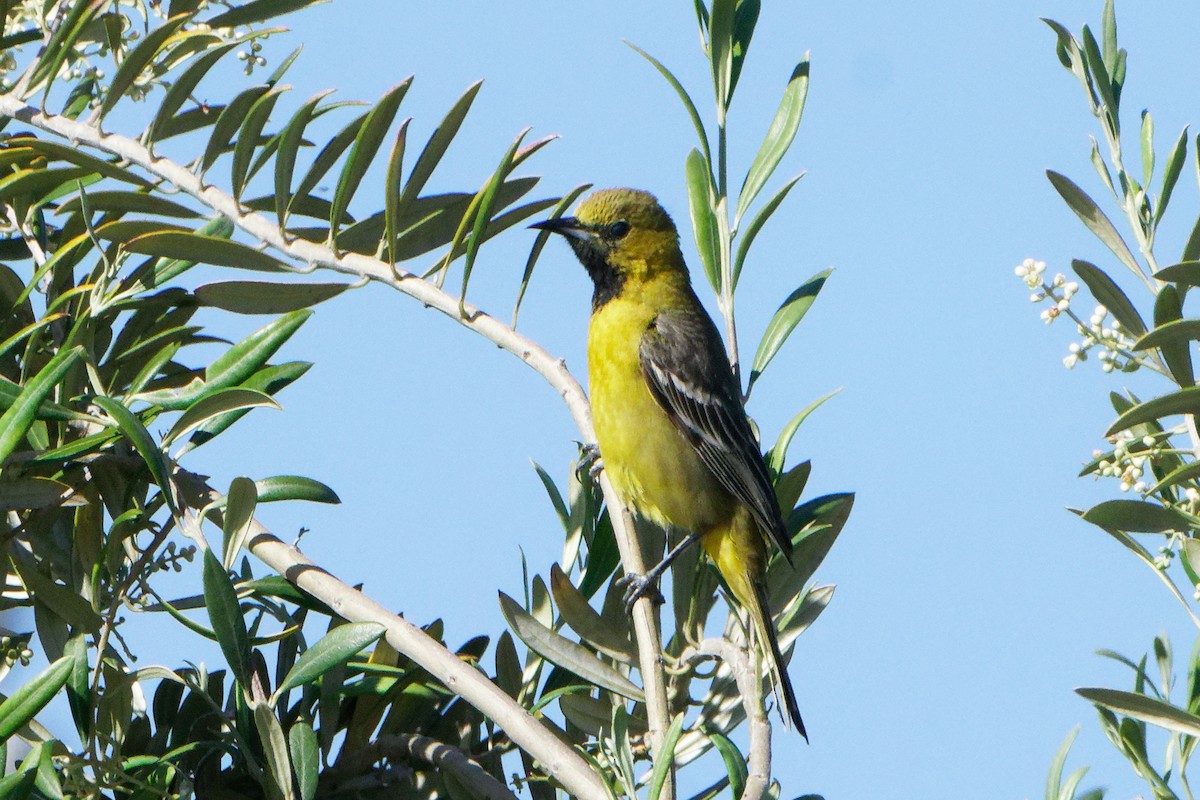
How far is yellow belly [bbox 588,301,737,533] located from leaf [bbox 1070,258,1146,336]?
1.91 meters

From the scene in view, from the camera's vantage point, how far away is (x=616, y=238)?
501cm

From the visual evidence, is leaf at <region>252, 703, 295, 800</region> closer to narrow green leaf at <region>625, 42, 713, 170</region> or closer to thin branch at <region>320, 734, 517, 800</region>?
thin branch at <region>320, 734, 517, 800</region>

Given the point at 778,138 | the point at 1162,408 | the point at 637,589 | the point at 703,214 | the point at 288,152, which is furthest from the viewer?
the point at 703,214

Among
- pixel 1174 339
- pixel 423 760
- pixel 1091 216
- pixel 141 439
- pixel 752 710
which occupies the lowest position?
pixel 423 760

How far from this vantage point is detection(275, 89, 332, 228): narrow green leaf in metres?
2.75

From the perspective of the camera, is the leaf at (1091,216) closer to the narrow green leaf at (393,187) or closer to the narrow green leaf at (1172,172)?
the narrow green leaf at (1172,172)

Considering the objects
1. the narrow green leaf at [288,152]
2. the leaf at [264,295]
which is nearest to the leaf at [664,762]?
the leaf at [264,295]

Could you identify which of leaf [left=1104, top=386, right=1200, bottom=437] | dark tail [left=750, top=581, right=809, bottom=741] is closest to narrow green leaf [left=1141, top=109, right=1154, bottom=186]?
leaf [left=1104, top=386, right=1200, bottom=437]

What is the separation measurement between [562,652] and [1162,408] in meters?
1.19

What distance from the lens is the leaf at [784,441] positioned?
2900 millimetres

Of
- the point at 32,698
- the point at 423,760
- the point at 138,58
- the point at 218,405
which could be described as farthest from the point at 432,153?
the point at 32,698

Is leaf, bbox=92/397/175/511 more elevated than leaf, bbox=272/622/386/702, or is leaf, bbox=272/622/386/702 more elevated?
leaf, bbox=92/397/175/511

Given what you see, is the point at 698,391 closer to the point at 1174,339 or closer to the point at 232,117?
the point at 232,117

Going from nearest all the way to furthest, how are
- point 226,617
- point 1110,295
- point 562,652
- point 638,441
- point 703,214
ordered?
1. point 226,617
2. point 1110,295
3. point 562,652
4. point 703,214
5. point 638,441
